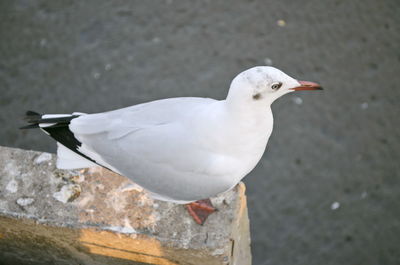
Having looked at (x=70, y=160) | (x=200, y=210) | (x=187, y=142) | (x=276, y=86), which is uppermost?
(x=276, y=86)

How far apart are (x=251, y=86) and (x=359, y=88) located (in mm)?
1867

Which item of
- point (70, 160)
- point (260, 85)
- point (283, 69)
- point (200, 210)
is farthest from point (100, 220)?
point (283, 69)

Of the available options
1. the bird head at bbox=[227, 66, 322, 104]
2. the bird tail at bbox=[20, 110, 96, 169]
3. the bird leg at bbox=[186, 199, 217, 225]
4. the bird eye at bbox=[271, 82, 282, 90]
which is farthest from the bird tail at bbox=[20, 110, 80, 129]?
the bird eye at bbox=[271, 82, 282, 90]

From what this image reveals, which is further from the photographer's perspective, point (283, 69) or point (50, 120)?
point (283, 69)

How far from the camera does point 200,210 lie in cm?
190

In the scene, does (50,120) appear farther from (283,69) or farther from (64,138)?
(283,69)

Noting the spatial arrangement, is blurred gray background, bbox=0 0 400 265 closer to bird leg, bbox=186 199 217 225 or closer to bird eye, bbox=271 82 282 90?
bird leg, bbox=186 199 217 225

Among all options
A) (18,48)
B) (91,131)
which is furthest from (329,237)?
(18,48)

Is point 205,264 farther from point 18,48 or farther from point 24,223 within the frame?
point 18,48

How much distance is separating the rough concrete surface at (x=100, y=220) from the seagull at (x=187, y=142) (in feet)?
0.29

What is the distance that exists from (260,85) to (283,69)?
1.75 meters

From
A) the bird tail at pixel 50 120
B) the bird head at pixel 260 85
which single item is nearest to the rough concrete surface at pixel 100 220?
the bird tail at pixel 50 120

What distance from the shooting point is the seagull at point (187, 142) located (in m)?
1.72

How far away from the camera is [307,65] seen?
10.9 ft
